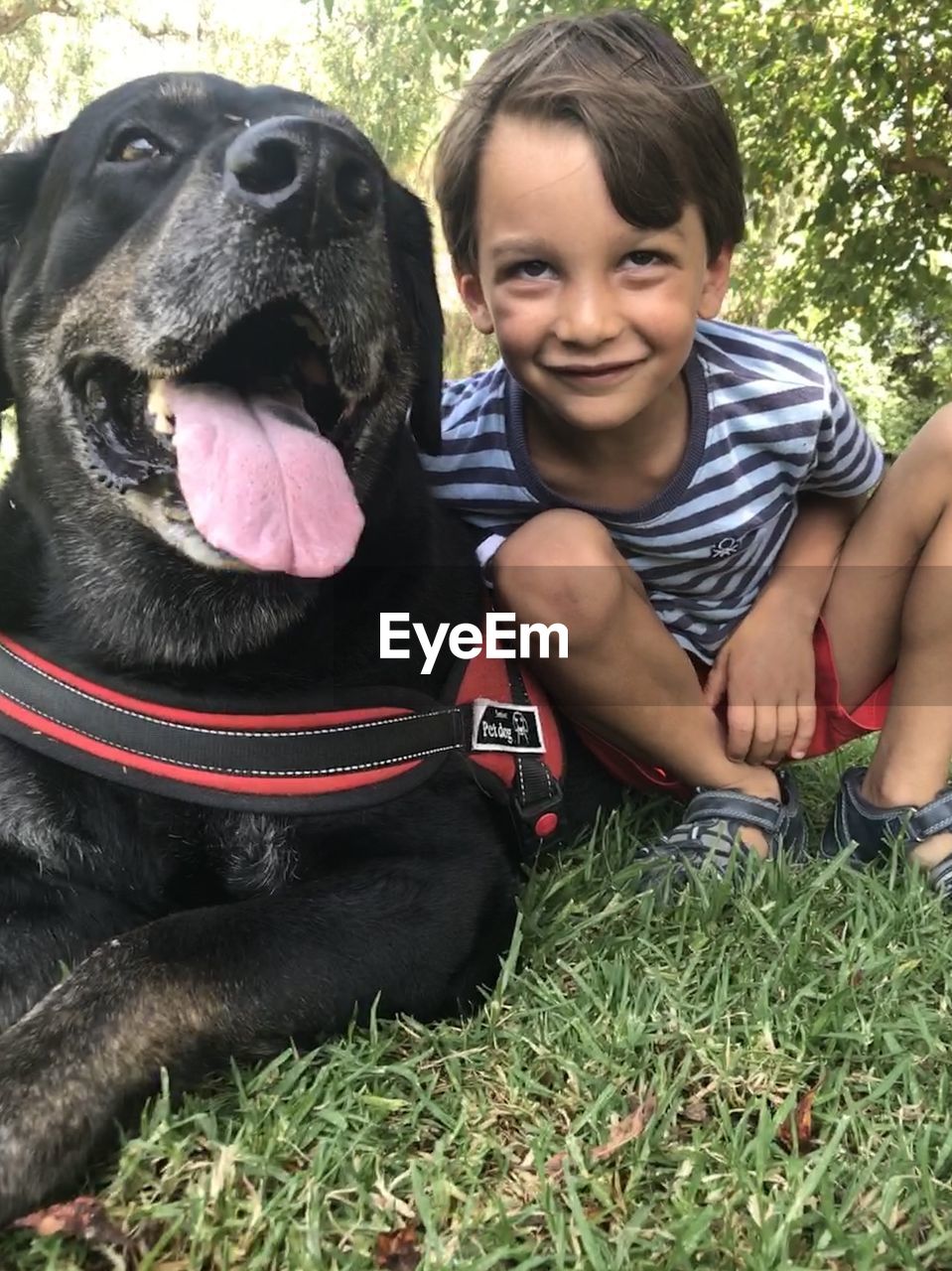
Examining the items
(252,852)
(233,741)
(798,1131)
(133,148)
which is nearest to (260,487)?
(233,741)

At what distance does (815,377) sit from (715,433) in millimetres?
246

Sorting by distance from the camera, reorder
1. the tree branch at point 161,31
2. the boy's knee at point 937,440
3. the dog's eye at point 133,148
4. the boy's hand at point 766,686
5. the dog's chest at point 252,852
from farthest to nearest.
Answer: the tree branch at point 161,31
the boy's hand at point 766,686
the boy's knee at point 937,440
the dog's eye at point 133,148
the dog's chest at point 252,852

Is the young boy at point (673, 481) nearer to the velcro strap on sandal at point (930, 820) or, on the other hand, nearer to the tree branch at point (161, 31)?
the velcro strap on sandal at point (930, 820)

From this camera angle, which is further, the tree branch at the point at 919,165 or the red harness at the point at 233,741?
the tree branch at the point at 919,165

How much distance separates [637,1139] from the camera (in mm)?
1310

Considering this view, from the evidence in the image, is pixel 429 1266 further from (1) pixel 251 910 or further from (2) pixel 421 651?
(2) pixel 421 651

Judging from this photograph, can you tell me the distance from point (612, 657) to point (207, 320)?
39.5 inches

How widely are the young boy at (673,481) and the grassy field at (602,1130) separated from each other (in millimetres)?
404

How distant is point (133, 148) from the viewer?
1818mm

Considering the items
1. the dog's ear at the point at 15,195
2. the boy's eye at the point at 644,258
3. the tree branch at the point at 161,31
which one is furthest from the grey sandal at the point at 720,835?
the tree branch at the point at 161,31

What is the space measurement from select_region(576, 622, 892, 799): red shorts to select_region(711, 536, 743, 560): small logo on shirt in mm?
310

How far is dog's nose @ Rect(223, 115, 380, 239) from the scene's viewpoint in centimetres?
158

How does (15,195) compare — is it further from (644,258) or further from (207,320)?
(644,258)

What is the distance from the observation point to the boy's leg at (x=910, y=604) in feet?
7.42
